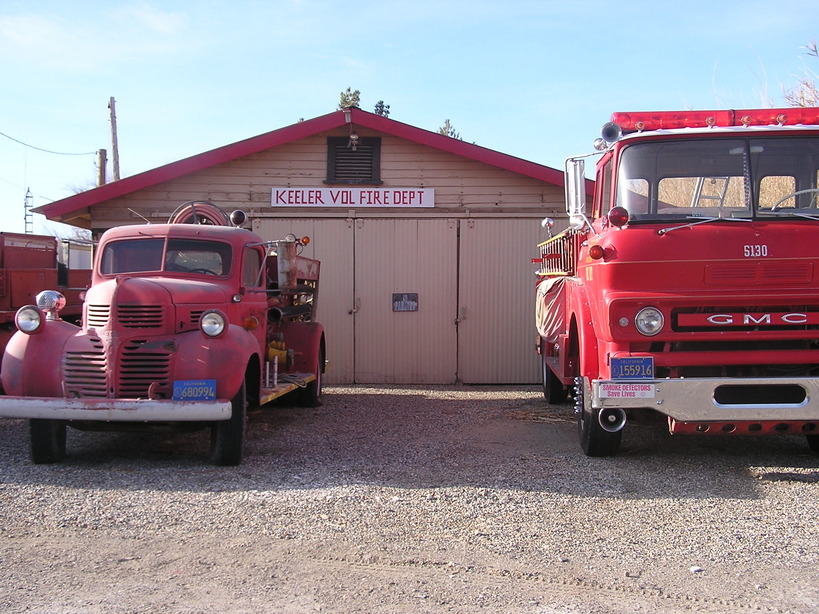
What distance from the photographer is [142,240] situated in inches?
328

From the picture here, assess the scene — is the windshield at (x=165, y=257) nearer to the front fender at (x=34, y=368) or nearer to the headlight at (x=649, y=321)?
the front fender at (x=34, y=368)

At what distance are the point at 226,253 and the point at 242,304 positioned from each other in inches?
22.9

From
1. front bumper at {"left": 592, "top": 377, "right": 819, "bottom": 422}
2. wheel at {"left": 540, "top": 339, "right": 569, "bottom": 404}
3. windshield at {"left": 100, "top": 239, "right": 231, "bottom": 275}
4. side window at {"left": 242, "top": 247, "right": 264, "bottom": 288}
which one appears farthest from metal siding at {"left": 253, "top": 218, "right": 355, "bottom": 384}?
front bumper at {"left": 592, "top": 377, "right": 819, "bottom": 422}

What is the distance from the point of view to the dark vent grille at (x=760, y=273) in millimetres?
6117

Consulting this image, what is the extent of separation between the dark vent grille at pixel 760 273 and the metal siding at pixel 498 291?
7.03 metres

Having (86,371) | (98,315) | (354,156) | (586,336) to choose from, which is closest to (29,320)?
(98,315)

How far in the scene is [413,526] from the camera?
5172 mm

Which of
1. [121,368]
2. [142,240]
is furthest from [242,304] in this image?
[121,368]

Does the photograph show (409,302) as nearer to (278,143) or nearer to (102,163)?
(278,143)

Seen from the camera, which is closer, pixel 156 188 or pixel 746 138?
pixel 746 138

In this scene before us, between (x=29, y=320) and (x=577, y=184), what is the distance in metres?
4.81

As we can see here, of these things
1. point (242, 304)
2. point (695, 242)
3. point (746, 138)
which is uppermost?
point (746, 138)

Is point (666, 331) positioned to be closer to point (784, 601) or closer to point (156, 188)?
point (784, 601)

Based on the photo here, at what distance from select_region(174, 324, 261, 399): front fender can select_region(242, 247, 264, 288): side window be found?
167 centimetres
